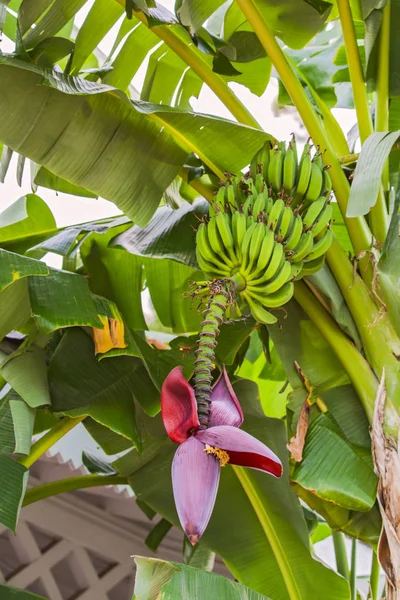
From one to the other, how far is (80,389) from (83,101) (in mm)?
433

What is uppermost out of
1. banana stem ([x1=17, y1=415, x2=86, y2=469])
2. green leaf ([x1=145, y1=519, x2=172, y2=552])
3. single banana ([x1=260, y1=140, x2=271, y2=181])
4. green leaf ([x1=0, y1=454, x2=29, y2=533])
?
single banana ([x1=260, y1=140, x2=271, y2=181])

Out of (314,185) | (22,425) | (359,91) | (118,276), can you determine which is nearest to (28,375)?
(22,425)

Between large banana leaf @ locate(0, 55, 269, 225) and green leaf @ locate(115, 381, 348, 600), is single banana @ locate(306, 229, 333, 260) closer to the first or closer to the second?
large banana leaf @ locate(0, 55, 269, 225)

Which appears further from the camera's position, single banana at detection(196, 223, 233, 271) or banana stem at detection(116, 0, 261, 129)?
banana stem at detection(116, 0, 261, 129)

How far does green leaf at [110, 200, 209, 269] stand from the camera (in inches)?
40.6

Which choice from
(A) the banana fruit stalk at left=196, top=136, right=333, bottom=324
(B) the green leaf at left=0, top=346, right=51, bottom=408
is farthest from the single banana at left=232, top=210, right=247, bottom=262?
(B) the green leaf at left=0, top=346, right=51, bottom=408

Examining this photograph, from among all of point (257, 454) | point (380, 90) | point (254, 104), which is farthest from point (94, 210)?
point (257, 454)

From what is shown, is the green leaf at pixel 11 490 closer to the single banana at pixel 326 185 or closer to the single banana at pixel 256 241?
the single banana at pixel 256 241

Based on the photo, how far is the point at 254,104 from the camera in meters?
2.42

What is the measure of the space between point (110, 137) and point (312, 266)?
35 cm

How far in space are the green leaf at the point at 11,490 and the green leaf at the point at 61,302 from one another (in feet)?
0.64

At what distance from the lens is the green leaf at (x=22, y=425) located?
871mm

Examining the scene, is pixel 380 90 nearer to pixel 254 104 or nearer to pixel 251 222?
pixel 251 222

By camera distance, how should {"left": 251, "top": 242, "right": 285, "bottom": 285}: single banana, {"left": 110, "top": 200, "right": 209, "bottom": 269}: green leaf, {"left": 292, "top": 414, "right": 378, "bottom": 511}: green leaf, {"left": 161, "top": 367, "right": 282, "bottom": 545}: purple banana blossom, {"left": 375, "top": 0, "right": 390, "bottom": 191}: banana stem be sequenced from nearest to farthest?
{"left": 161, "top": 367, "right": 282, "bottom": 545}: purple banana blossom < {"left": 251, "top": 242, "right": 285, "bottom": 285}: single banana < {"left": 292, "top": 414, "right": 378, "bottom": 511}: green leaf < {"left": 110, "top": 200, "right": 209, "bottom": 269}: green leaf < {"left": 375, "top": 0, "right": 390, "bottom": 191}: banana stem
